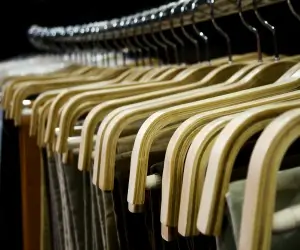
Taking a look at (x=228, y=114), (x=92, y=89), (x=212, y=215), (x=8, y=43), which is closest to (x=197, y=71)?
(x=92, y=89)

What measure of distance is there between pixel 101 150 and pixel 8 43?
2.77 metres

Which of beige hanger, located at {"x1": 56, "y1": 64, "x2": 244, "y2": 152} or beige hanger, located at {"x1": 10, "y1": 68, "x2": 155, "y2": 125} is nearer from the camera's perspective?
beige hanger, located at {"x1": 56, "y1": 64, "x2": 244, "y2": 152}

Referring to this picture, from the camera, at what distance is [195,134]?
0.45m

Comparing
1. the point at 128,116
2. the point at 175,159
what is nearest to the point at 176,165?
the point at 175,159

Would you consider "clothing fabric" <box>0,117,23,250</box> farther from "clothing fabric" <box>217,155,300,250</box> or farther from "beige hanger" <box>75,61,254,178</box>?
"clothing fabric" <box>217,155,300,250</box>

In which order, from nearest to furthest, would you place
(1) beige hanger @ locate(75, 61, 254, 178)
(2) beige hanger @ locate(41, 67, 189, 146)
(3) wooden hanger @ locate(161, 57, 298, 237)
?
1. (3) wooden hanger @ locate(161, 57, 298, 237)
2. (1) beige hanger @ locate(75, 61, 254, 178)
3. (2) beige hanger @ locate(41, 67, 189, 146)

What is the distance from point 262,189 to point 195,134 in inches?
5.1

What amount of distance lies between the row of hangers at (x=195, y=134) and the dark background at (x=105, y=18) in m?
0.35

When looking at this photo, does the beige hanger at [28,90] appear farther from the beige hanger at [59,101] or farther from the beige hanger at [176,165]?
the beige hanger at [176,165]

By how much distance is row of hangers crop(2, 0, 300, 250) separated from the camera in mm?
332

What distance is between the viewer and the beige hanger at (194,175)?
0.41 meters

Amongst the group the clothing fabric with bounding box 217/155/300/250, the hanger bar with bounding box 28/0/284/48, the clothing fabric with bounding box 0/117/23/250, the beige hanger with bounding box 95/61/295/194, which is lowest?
the clothing fabric with bounding box 0/117/23/250

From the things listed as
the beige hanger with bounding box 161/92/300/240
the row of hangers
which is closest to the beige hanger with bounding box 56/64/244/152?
the row of hangers

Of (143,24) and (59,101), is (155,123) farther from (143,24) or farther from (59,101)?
(143,24)
